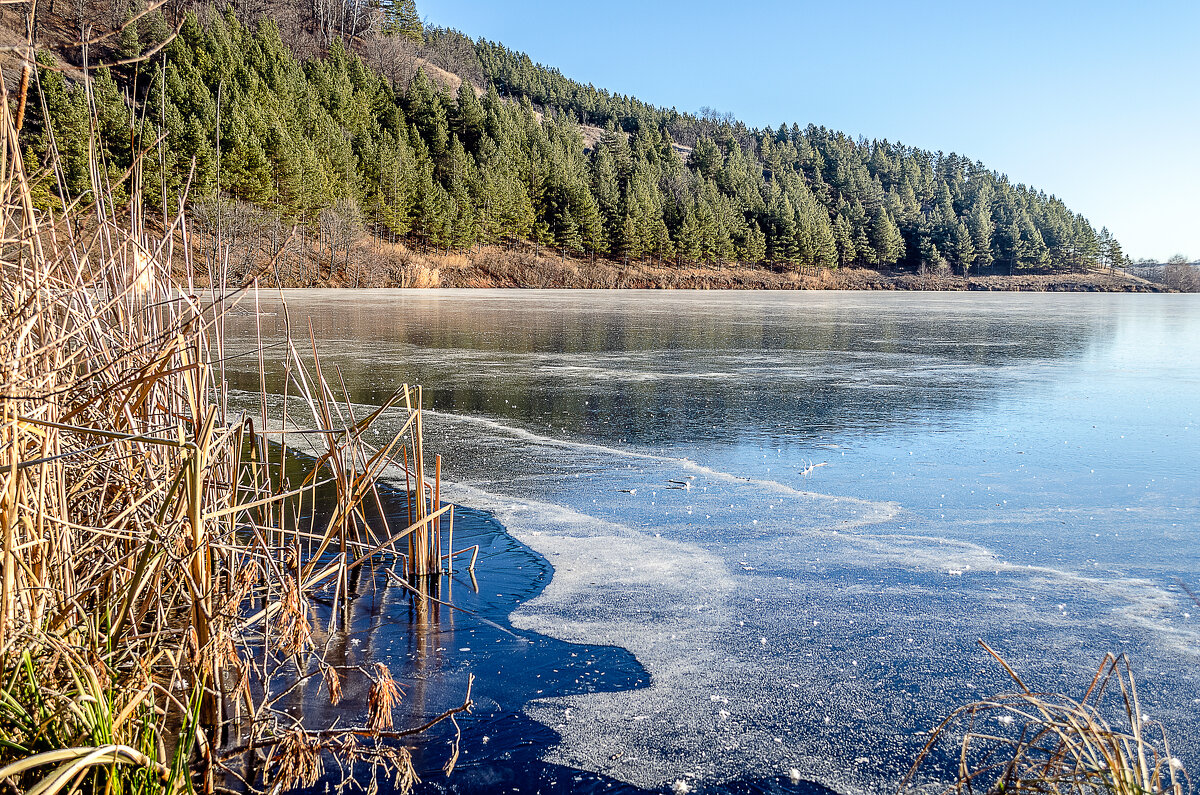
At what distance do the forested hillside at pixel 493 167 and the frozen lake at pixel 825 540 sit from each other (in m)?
20.9

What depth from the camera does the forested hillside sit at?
4503 centimetres

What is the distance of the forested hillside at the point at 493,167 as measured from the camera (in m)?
45.0

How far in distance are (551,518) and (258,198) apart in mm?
45480

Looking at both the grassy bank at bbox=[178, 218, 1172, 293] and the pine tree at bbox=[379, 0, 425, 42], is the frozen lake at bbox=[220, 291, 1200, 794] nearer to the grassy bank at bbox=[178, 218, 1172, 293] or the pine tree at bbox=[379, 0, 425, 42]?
the grassy bank at bbox=[178, 218, 1172, 293]

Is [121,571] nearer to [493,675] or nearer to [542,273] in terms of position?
[493,675]

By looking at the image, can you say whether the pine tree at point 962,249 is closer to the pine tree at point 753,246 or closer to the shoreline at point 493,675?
the pine tree at point 753,246

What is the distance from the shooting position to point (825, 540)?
4078 mm

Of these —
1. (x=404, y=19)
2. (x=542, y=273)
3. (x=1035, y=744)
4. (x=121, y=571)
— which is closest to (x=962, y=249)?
(x=542, y=273)

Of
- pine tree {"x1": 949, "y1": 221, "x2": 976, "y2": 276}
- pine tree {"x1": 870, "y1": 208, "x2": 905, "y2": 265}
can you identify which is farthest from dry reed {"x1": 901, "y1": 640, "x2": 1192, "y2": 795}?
pine tree {"x1": 949, "y1": 221, "x2": 976, "y2": 276}

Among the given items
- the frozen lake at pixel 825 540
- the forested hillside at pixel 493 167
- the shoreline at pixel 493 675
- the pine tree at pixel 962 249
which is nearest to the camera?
the shoreline at pixel 493 675

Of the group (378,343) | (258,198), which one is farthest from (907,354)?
(258,198)

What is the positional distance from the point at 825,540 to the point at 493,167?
65.5 m

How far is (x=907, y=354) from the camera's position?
40.8 ft

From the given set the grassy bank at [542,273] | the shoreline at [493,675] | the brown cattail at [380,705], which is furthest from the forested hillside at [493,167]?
the brown cattail at [380,705]
